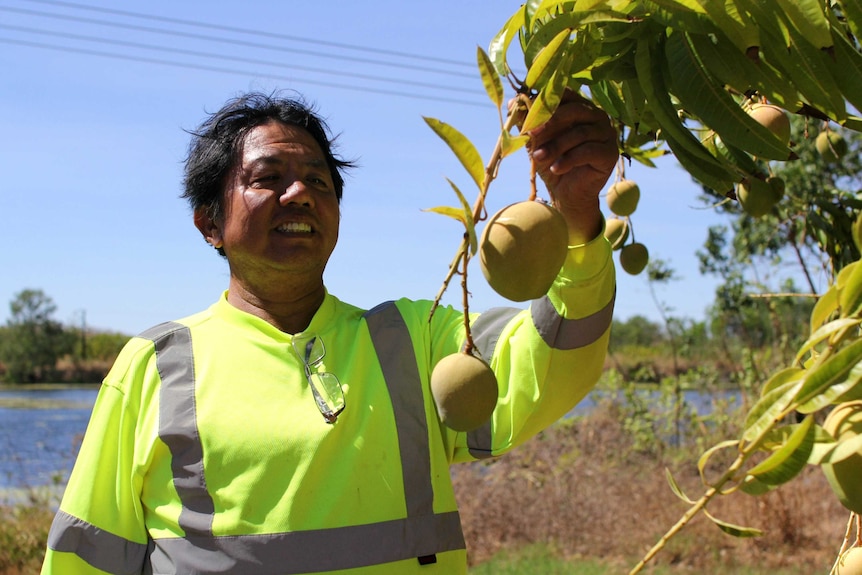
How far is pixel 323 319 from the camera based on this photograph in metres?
1.58

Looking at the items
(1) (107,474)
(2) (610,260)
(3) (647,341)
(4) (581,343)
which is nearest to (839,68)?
(2) (610,260)

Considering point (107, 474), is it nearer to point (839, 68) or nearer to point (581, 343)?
point (581, 343)

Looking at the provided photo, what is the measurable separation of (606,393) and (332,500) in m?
6.33

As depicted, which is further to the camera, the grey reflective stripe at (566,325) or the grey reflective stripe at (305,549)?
the grey reflective stripe at (305,549)

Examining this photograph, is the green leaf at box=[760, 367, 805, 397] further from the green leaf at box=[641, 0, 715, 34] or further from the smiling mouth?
the smiling mouth

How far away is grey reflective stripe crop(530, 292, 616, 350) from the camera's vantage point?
123 centimetres

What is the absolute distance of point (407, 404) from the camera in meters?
1.46

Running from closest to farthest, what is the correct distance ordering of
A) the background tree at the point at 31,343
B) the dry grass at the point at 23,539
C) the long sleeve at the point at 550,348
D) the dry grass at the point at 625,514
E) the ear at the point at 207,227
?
1. the long sleeve at the point at 550,348
2. the ear at the point at 207,227
3. the dry grass at the point at 23,539
4. the dry grass at the point at 625,514
5. the background tree at the point at 31,343

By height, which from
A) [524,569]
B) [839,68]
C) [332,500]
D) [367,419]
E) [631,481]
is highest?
[839,68]

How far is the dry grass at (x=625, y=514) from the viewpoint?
5094 millimetres

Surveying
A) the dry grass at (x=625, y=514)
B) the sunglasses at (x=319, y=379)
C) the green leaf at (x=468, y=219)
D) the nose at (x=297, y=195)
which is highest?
the nose at (x=297, y=195)

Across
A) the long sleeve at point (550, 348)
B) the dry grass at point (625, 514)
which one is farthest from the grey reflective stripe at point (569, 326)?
the dry grass at point (625, 514)

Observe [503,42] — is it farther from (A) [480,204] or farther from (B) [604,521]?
(B) [604,521]

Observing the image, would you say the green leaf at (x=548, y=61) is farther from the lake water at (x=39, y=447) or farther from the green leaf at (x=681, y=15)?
the lake water at (x=39, y=447)
